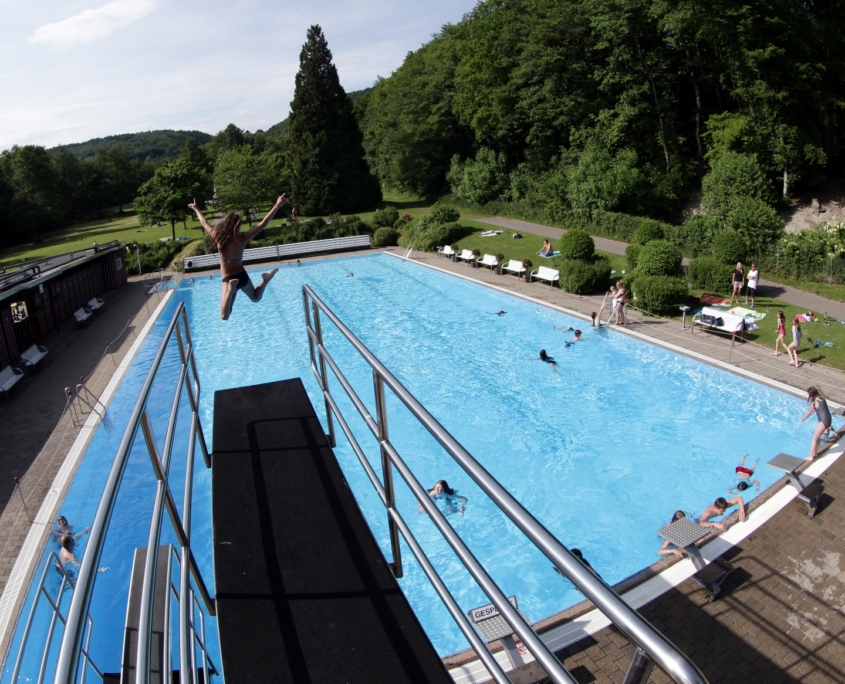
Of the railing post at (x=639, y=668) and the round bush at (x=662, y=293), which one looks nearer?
the railing post at (x=639, y=668)

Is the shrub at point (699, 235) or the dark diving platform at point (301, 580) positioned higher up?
the dark diving platform at point (301, 580)

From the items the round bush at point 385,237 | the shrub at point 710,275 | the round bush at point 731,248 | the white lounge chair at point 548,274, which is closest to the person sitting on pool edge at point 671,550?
the shrub at point 710,275

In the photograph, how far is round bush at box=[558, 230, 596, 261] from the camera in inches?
911

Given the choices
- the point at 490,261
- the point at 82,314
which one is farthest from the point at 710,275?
the point at 82,314

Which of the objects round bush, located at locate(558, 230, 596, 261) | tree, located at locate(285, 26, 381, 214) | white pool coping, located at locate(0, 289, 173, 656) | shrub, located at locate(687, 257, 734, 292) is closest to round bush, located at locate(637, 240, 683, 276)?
shrub, located at locate(687, 257, 734, 292)

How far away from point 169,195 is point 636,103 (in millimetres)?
32531

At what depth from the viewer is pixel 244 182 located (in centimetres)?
4288

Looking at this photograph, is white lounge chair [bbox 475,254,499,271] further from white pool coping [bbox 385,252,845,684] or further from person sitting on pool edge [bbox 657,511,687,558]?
person sitting on pool edge [bbox 657,511,687,558]

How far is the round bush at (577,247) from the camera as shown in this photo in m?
23.1

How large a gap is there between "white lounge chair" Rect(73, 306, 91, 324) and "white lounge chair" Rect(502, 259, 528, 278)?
17343mm

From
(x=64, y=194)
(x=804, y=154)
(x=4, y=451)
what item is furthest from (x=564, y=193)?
(x=64, y=194)

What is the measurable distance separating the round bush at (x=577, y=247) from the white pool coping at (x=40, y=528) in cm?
1718

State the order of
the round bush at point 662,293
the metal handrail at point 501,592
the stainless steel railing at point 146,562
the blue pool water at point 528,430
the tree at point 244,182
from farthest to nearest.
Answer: the tree at point 244,182
the round bush at point 662,293
the blue pool water at point 528,430
the stainless steel railing at point 146,562
the metal handrail at point 501,592

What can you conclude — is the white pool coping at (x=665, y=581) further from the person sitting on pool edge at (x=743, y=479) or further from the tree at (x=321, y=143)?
the tree at (x=321, y=143)
